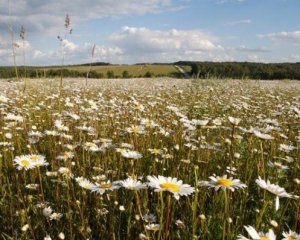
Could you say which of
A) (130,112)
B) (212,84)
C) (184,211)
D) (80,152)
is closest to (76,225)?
(184,211)

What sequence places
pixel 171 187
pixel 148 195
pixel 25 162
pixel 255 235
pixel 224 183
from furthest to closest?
pixel 148 195
pixel 25 162
pixel 224 183
pixel 171 187
pixel 255 235

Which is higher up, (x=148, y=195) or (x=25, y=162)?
(x=25, y=162)

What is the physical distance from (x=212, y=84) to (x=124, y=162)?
10.9 meters

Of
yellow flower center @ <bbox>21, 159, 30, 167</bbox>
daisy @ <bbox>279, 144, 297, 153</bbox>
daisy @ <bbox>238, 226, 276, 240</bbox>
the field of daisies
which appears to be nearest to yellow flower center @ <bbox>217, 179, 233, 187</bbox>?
the field of daisies

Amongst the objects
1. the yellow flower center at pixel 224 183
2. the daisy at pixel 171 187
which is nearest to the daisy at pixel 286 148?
the yellow flower center at pixel 224 183

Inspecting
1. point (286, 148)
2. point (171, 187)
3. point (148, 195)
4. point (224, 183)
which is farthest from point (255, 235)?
point (286, 148)

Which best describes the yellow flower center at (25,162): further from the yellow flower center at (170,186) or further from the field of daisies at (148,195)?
the yellow flower center at (170,186)

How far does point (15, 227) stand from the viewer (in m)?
2.24

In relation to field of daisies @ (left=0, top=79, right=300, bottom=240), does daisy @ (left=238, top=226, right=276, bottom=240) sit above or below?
above

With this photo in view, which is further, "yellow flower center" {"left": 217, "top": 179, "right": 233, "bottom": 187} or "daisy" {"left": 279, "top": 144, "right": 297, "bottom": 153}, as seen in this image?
"daisy" {"left": 279, "top": 144, "right": 297, "bottom": 153}

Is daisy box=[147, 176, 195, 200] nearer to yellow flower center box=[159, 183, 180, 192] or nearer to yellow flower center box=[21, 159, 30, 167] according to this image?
yellow flower center box=[159, 183, 180, 192]

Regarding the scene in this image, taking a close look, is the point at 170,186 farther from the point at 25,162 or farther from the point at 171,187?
the point at 25,162

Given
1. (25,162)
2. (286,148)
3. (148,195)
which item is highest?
(25,162)

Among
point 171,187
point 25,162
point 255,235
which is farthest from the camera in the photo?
point 25,162
